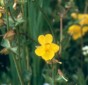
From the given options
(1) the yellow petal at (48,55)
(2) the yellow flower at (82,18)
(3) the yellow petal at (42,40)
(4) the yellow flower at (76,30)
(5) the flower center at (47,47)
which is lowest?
(4) the yellow flower at (76,30)

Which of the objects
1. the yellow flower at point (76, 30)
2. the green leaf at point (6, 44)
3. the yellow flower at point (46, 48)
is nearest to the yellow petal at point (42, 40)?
the yellow flower at point (46, 48)

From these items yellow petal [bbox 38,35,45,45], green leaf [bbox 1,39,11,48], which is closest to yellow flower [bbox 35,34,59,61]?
yellow petal [bbox 38,35,45,45]

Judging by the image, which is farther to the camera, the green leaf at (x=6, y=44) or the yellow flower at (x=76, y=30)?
the yellow flower at (x=76, y=30)

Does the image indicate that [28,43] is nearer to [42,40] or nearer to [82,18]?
[42,40]

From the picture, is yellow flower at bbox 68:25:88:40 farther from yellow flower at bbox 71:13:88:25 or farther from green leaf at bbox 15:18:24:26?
green leaf at bbox 15:18:24:26

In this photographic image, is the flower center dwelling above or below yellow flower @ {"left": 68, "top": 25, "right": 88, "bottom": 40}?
above

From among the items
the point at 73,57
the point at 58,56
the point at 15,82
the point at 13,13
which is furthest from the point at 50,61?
the point at 73,57

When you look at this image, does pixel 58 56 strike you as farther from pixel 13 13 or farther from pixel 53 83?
pixel 13 13

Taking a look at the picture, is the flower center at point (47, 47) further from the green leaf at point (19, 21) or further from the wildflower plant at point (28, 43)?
the green leaf at point (19, 21)
